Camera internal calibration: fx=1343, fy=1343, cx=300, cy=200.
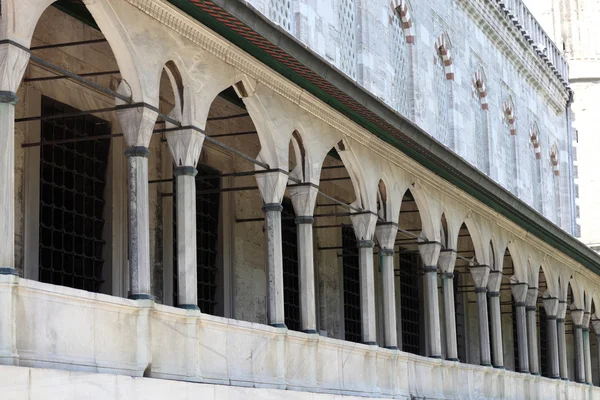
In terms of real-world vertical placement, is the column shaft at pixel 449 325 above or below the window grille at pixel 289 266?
below

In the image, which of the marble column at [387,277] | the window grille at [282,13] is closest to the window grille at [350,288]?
the window grille at [282,13]

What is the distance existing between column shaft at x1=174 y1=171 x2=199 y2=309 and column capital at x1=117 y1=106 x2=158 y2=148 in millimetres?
876

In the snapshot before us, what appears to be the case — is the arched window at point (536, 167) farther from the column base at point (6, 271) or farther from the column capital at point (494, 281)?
the column base at point (6, 271)

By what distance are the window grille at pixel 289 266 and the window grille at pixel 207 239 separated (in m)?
2.26


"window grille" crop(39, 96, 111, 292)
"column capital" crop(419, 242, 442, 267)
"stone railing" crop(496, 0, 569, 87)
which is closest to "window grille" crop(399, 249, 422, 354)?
"column capital" crop(419, 242, 442, 267)

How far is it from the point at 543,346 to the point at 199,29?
26.2 metres

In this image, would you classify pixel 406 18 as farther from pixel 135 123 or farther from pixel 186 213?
pixel 135 123

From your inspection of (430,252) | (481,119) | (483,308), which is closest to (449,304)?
(430,252)

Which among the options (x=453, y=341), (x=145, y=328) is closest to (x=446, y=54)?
(x=453, y=341)

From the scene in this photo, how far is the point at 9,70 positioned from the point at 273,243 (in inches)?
208

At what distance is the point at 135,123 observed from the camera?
41.2 feet

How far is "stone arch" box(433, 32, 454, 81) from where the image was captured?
2938cm

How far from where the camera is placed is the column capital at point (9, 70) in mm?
10508

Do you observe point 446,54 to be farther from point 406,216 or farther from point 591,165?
point 591,165
